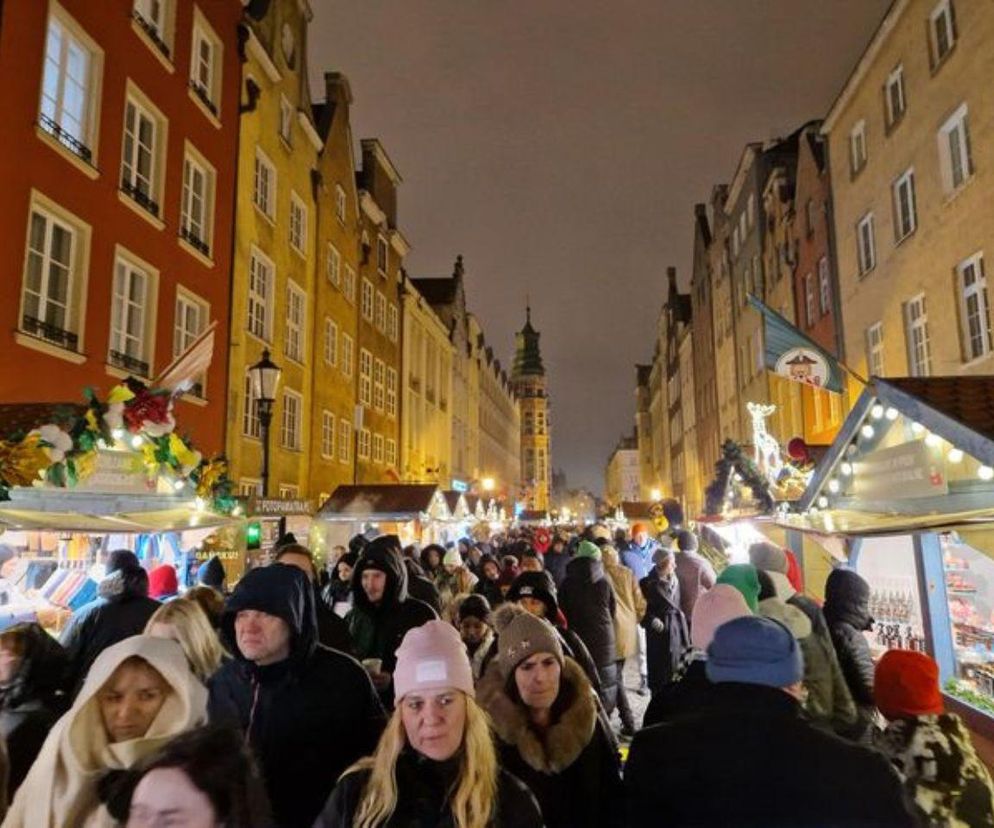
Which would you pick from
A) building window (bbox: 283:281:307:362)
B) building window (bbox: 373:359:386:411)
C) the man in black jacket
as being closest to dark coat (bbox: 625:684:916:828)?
the man in black jacket

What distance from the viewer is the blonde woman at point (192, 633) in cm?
421

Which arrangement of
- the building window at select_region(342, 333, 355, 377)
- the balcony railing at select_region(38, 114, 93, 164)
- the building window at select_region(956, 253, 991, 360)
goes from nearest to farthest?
1. the balcony railing at select_region(38, 114, 93, 164)
2. the building window at select_region(956, 253, 991, 360)
3. the building window at select_region(342, 333, 355, 377)

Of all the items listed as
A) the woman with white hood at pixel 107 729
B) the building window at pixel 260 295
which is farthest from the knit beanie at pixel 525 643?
the building window at pixel 260 295

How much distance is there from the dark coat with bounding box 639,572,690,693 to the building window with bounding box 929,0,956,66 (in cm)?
1114

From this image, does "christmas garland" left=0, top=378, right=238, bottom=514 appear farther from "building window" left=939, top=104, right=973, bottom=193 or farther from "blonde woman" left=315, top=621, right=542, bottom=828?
"building window" left=939, top=104, right=973, bottom=193

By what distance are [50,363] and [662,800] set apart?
462 inches

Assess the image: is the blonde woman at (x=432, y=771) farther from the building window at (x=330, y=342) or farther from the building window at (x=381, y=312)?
the building window at (x=381, y=312)

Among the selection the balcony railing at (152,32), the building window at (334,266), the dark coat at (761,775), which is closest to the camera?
the dark coat at (761,775)

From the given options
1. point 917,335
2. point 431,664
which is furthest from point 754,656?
point 917,335

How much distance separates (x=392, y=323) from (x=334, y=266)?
9.35m

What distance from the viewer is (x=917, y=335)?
14.7 metres

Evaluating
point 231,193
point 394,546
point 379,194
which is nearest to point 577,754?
point 394,546

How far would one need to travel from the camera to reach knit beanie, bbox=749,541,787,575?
7.57 meters

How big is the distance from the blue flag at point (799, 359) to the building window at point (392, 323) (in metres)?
26.3
